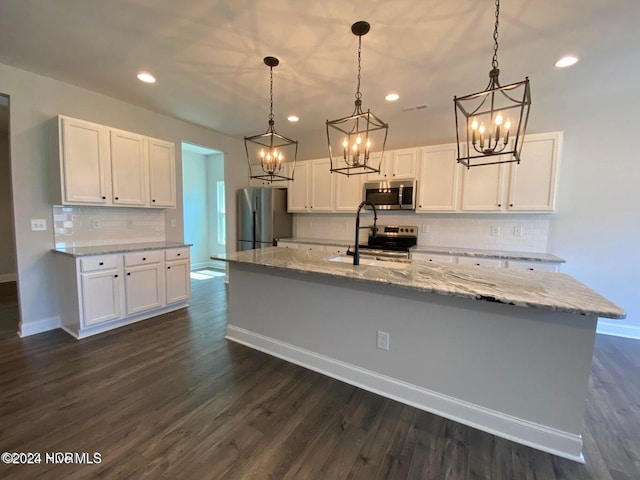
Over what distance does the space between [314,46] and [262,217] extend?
10.4ft

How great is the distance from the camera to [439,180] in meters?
3.87

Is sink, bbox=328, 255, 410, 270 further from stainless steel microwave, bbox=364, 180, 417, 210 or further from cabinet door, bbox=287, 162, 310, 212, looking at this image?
cabinet door, bbox=287, 162, 310, 212

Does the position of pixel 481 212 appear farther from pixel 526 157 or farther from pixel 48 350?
pixel 48 350

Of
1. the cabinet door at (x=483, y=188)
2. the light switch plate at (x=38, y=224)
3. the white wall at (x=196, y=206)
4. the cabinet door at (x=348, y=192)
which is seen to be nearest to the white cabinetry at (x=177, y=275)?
the light switch plate at (x=38, y=224)

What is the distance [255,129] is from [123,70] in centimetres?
216

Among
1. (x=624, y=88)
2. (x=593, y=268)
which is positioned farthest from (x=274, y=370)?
(x=624, y=88)

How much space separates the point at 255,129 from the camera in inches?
189

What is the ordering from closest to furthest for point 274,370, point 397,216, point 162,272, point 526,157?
point 274,370
point 526,157
point 162,272
point 397,216

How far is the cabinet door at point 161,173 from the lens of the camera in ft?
12.3

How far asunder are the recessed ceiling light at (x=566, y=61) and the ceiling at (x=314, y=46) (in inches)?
2.1

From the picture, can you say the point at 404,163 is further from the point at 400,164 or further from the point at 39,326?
the point at 39,326

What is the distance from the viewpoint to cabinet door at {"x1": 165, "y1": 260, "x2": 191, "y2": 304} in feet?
12.2

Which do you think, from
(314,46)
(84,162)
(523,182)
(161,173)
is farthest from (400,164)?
(84,162)

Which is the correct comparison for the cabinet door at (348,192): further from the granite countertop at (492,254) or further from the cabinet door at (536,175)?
the cabinet door at (536,175)
